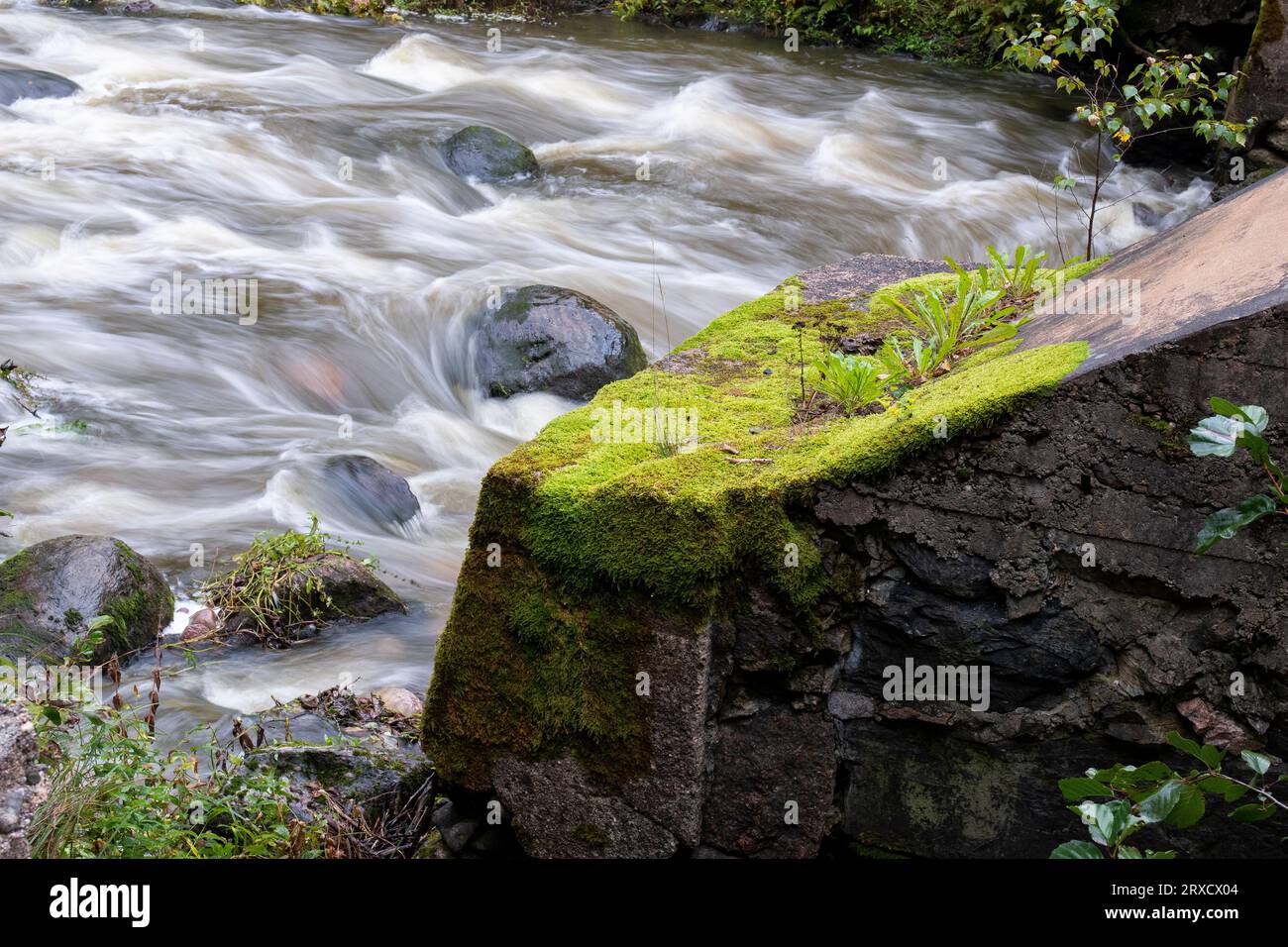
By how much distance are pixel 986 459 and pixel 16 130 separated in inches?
411

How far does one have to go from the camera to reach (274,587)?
5.78 meters

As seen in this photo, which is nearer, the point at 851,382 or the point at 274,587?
the point at 851,382

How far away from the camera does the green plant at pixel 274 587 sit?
5.71 metres

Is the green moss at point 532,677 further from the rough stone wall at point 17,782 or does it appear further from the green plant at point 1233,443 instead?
the green plant at point 1233,443

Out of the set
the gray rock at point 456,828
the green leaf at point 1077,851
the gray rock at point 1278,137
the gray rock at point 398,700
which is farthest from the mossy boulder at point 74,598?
the gray rock at point 1278,137

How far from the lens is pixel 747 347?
4535 mm

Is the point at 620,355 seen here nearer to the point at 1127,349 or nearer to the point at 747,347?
the point at 747,347

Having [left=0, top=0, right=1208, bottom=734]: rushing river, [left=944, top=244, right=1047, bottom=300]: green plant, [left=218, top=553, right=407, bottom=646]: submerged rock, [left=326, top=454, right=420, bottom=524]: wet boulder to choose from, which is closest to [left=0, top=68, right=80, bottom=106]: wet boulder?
[left=0, top=0, right=1208, bottom=734]: rushing river

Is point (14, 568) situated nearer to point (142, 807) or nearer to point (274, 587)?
point (274, 587)

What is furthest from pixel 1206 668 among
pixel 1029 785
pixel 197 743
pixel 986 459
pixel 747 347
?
pixel 197 743

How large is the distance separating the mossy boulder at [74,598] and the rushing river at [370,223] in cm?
34

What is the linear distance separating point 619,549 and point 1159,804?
4.91 ft

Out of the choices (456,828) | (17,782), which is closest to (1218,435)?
(456,828)

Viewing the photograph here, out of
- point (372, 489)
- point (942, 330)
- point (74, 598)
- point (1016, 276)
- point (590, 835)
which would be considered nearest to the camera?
point (590, 835)
